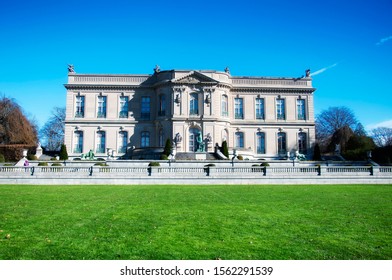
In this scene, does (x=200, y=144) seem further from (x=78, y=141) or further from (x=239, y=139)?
(x=78, y=141)

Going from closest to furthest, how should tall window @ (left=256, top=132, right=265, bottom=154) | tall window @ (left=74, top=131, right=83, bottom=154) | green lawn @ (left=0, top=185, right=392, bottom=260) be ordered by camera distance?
green lawn @ (left=0, top=185, right=392, bottom=260)
tall window @ (left=74, top=131, right=83, bottom=154)
tall window @ (left=256, top=132, right=265, bottom=154)

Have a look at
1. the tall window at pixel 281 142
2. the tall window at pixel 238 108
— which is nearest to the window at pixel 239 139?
the tall window at pixel 238 108

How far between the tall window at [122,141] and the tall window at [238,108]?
542 inches

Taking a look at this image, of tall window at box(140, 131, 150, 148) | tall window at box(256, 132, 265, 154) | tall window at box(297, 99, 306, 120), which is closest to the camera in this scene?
tall window at box(140, 131, 150, 148)

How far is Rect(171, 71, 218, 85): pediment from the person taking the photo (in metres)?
39.2

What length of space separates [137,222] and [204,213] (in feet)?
6.86

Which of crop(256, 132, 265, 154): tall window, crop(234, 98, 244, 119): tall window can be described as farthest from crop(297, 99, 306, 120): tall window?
crop(234, 98, 244, 119): tall window

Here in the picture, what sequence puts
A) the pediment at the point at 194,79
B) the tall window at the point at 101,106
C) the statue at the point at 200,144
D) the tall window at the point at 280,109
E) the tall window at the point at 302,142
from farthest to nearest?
the tall window at the point at 280,109 → the tall window at the point at 302,142 → the tall window at the point at 101,106 → the pediment at the point at 194,79 → the statue at the point at 200,144

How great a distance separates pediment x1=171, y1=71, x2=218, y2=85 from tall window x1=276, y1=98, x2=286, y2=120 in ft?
30.5

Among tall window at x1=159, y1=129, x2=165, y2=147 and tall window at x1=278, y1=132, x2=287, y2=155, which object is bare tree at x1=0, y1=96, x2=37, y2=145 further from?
tall window at x1=278, y1=132, x2=287, y2=155

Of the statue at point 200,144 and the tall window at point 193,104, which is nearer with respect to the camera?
the statue at point 200,144

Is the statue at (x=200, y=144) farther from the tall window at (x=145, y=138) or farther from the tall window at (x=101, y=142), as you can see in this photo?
the tall window at (x=101, y=142)

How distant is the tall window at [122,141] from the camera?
41.3 meters
